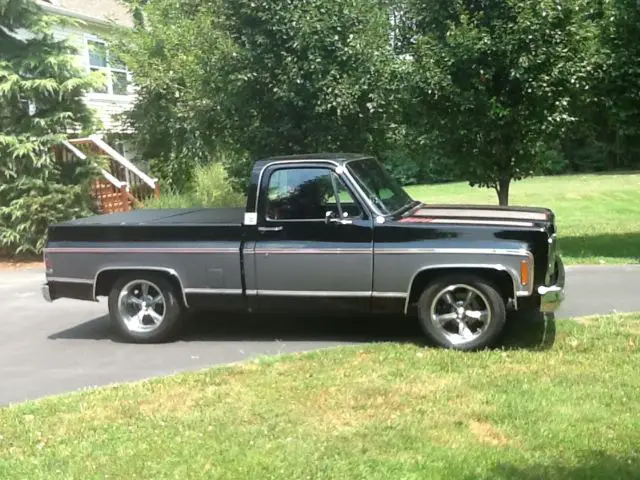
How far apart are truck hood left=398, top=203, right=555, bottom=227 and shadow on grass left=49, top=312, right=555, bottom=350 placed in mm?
1067

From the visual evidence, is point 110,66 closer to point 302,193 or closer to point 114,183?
point 114,183

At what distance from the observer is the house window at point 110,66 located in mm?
25428

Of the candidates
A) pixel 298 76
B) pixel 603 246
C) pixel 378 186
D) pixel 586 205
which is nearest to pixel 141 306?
pixel 378 186

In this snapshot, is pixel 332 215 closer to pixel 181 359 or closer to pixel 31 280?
pixel 181 359

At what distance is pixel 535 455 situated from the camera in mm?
4449

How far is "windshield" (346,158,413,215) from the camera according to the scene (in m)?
7.26

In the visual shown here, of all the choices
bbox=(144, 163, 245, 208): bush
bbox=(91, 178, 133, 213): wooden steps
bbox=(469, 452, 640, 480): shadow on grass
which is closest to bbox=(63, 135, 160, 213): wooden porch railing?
bbox=(91, 178, 133, 213): wooden steps

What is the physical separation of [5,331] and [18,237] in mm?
6040

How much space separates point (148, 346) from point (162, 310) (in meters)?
0.38

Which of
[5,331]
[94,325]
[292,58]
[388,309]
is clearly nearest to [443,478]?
[388,309]

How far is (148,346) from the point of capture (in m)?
7.53

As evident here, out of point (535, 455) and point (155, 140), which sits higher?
point (155, 140)

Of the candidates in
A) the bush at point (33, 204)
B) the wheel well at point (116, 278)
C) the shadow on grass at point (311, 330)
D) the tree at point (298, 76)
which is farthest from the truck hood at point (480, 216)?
the bush at point (33, 204)

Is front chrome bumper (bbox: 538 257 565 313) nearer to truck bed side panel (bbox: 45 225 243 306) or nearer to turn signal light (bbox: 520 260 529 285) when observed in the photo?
turn signal light (bbox: 520 260 529 285)
